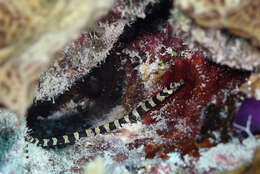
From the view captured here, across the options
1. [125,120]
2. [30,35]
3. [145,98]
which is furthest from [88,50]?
[30,35]

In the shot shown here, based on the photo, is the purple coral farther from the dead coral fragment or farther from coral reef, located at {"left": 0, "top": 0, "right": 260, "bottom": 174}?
the dead coral fragment

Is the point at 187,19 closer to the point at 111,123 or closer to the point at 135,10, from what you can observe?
the point at 135,10

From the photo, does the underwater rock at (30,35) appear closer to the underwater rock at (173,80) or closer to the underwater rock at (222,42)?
the underwater rock at (222,42)

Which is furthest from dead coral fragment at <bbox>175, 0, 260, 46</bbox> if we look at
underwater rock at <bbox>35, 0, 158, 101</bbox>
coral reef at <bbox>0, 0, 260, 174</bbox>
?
underwater rock at <bbox>35, 0, 158, 101</bbox>

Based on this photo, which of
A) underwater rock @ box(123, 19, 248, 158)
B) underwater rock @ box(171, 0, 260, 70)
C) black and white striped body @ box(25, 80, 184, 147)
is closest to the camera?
underwater rock @ box(171, 0, 260, 70)

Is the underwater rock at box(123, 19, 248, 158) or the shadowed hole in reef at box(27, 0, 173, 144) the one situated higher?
the shadowed hole in reef at box(27, 0, 173, 144)

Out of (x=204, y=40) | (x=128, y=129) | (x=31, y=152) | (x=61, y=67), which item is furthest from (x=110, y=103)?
(x=204, y=40)

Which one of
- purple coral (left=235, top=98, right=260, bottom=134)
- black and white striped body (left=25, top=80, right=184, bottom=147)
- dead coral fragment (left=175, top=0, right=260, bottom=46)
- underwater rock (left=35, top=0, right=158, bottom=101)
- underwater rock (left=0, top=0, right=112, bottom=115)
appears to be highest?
underwater rock (left=35, top=0, right=158, bottom=101)
